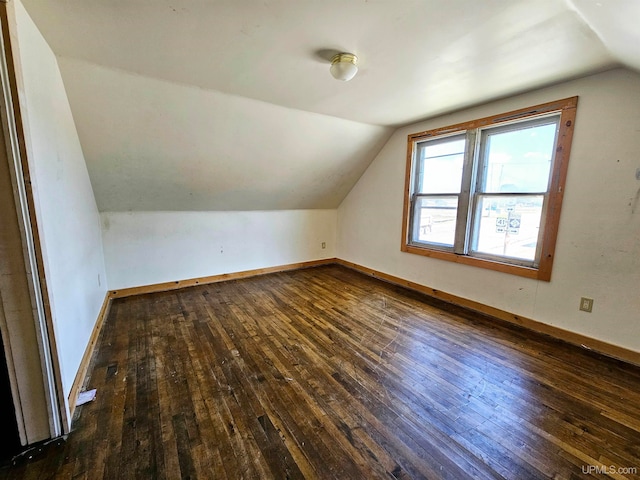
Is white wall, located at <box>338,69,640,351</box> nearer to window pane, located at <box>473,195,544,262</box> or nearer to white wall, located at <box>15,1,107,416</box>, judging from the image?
window pane, located at <box>473,195,544,262</box>

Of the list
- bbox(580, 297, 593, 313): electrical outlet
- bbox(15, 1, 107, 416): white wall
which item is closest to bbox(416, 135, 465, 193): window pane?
bbox(580, 297, 593, 313): electrical outlet

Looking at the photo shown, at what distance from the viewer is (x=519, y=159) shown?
271 cm

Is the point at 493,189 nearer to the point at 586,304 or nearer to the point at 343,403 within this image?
the point at 586,304

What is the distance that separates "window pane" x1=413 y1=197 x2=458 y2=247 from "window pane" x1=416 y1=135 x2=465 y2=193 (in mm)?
148

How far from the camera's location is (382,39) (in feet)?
5.52

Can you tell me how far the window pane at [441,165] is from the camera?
3239 mm

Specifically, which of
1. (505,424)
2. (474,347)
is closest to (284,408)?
(505,424)

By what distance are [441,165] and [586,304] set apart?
6.63 feet

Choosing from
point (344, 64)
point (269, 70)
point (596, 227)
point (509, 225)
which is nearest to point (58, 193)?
point (269, 70)

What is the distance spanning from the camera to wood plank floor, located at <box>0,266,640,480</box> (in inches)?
51.0

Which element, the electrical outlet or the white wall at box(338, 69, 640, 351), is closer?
the white wall at box(338, 69, 640, 351)

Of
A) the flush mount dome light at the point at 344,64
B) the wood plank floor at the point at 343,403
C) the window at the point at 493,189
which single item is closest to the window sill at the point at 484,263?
the window at the point at 493,189

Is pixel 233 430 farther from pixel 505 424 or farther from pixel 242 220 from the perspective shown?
pixel 242 220

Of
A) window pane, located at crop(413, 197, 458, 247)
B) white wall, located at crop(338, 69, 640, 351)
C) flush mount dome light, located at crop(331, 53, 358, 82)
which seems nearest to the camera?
flush mount dome light, located at crop(331, 53, 358, 82)
